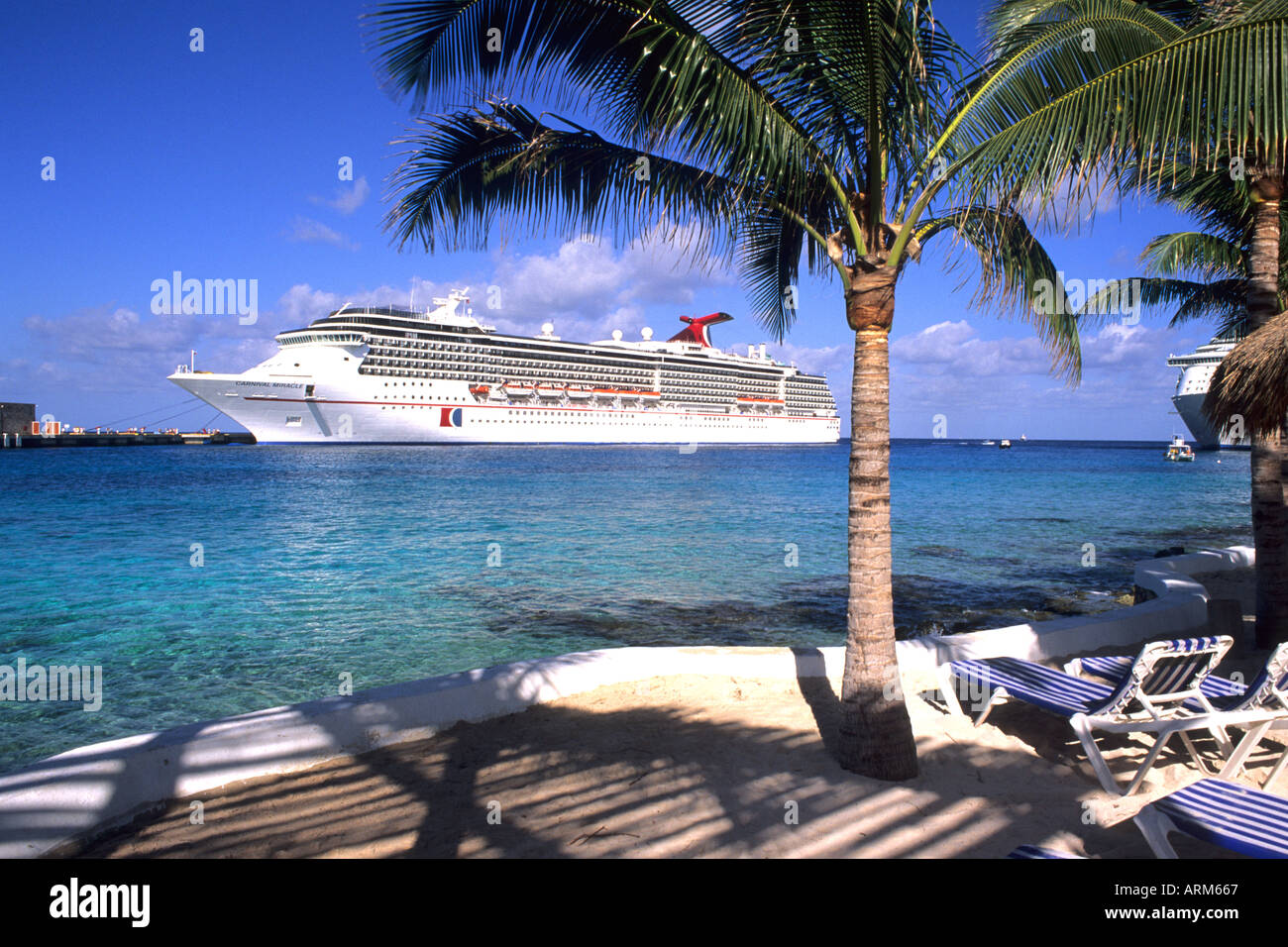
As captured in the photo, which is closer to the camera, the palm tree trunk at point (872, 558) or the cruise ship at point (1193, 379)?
the palm tree trunk at point (872, 558)

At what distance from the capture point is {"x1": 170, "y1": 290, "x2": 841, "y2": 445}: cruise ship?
45375mm

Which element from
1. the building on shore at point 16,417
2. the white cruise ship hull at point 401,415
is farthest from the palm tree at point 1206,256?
the building on shore at point 16,417

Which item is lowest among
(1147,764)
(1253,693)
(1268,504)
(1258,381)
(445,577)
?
(445,577)

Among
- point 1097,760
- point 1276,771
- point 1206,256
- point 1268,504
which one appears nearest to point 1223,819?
point 1097,760

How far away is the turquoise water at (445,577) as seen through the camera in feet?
20.0

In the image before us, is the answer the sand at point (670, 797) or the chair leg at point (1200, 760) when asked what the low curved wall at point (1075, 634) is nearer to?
the sand at point (670, 797)

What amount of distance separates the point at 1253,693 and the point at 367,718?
374 cm

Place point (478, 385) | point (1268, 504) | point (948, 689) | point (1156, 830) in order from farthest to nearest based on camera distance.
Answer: point (478, 385) < point (1268, 504) < point (948, 689) < point (1156, 830)

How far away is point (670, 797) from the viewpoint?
2.79 meters

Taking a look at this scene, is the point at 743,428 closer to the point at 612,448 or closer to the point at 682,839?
the point at 612,448

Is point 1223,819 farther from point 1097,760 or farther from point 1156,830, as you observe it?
point 1097,760

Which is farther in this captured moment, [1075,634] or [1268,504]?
[1268,504]

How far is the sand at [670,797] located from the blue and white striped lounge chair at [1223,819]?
32 centimetres

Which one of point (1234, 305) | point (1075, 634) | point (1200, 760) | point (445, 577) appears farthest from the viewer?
point (445, 577)
